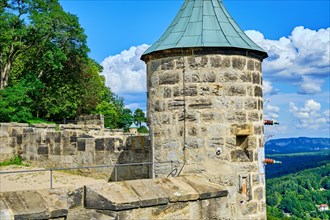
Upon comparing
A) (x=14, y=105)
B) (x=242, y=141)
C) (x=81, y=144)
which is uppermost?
(x=14, y=105)

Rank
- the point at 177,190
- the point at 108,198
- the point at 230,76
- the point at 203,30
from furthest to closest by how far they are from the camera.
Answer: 1. the point at 203,30
2. the point at 230,76
3. the point at 177,190
4. the point at 108,198

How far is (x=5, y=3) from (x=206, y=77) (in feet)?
61.7

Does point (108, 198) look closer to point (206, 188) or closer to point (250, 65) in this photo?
point (206, 188)

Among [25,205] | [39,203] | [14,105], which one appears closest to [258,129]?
[39,203]

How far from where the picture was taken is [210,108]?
6.97m

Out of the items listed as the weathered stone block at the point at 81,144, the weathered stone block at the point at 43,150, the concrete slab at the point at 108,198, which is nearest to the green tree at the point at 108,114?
the weathered stone block at the point at 43,150

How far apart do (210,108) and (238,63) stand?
0.81 metres

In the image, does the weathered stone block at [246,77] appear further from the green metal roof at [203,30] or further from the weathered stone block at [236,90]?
the green metal roof at [203,30]

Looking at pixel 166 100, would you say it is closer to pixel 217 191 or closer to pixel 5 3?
pixel 217 191

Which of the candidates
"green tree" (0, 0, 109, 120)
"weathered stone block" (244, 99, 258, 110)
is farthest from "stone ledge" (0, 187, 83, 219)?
"green tree" (0, 0, 109, 120)

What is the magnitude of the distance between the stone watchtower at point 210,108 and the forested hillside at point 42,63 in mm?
13745

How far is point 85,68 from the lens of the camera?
3259 centimetres

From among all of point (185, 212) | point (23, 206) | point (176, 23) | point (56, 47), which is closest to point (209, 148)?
point (185, 212)

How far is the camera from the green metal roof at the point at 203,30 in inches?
279
